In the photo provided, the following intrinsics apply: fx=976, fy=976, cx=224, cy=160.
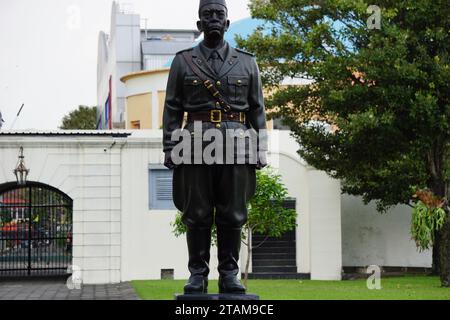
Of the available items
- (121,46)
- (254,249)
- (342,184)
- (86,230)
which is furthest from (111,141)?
(121,46)

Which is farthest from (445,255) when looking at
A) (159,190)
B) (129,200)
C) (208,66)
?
(208,66)

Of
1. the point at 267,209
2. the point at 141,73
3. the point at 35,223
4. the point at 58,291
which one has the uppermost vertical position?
the point at 141,73

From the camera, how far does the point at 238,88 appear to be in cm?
873

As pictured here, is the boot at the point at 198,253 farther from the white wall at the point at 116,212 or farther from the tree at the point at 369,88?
the white wall at the point at 116,212

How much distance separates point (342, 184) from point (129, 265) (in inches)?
274

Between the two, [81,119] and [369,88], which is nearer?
[369,88]

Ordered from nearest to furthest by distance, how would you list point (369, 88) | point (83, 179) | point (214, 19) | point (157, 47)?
point (214, 19) → point (369, 88) → point (83, 179) → point (157, 47)

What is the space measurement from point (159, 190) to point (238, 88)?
1863 centimetres

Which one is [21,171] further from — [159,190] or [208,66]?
[208,66]

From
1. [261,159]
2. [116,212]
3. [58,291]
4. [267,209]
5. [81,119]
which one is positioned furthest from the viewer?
[81,119]

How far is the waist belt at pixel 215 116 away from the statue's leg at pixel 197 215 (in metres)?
0.43

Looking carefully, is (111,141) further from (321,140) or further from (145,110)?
(145,110)

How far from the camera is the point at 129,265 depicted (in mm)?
26797

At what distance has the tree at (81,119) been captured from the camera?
62875mm
